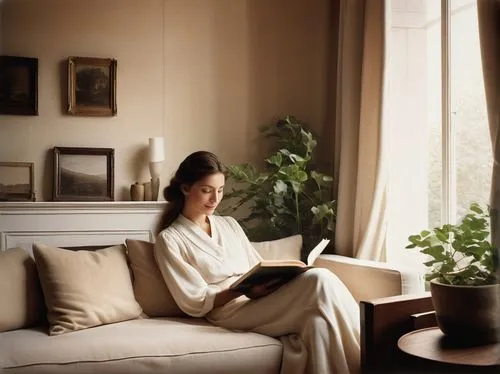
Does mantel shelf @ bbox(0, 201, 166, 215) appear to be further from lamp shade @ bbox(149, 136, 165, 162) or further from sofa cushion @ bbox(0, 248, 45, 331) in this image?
sofa cushion @ bbox(0, 248, 45, 331)

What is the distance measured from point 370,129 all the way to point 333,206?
0.59 meters

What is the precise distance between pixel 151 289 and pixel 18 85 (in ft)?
5.37

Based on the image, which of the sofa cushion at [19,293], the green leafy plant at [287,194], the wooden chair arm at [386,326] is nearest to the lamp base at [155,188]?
the green leafy plant at [287,194]

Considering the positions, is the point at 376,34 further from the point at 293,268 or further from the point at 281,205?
the point at 293,268

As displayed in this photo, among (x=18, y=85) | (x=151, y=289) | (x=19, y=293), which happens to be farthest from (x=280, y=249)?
(x=18, y=85)

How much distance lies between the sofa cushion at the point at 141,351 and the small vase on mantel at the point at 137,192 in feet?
4.35

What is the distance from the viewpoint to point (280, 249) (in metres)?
3.15

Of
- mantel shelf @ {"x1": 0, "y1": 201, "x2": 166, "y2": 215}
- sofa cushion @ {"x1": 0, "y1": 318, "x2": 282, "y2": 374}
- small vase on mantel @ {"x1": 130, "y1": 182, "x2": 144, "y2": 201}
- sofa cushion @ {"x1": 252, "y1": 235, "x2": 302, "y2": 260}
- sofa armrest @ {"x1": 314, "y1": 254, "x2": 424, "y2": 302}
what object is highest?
small vase on mantel @ {"x1": 130, "y1": 182, "x2": 144, "y2": 201}

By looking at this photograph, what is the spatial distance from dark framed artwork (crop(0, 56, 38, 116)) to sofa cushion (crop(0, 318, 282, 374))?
158 cm

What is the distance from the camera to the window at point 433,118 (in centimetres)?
293

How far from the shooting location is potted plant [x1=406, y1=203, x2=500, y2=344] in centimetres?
198

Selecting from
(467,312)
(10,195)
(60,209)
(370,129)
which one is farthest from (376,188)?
(10,195)

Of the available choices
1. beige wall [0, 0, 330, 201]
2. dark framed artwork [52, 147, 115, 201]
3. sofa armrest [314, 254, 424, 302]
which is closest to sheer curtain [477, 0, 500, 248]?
sofa armrest [314, 254, 424, 302]

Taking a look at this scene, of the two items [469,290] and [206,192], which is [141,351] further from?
[469,290]
